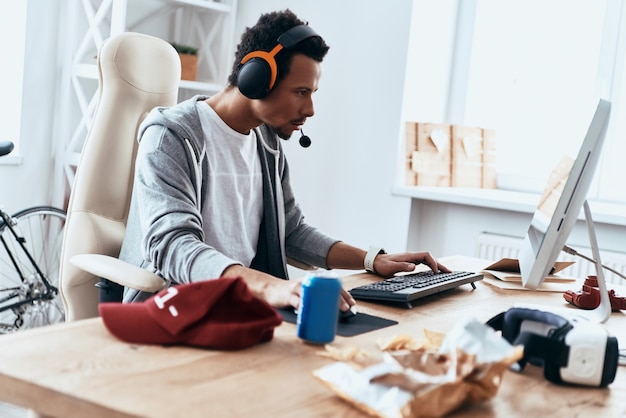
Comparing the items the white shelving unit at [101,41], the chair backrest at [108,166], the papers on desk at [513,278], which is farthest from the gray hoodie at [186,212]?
the white shelving unit at [101,41]

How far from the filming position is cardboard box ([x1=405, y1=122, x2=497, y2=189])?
3402 mm

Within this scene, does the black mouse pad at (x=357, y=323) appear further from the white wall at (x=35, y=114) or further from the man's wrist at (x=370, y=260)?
the white wall at (x=35, y=114)

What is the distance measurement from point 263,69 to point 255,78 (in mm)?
27

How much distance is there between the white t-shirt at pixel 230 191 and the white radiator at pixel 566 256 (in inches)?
55.2

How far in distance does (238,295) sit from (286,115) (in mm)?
819

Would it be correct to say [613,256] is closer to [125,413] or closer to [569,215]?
[569,215]

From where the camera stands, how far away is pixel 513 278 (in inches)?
82.4

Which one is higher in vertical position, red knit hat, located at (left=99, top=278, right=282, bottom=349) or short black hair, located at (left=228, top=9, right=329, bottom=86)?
short black hair, located at (left=228, top=9, right=329, bottom=86)

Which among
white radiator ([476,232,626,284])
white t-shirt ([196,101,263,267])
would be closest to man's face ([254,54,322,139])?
white t-shirt ([196,101,263,267])

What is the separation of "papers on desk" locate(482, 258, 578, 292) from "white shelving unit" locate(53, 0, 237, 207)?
1.64m

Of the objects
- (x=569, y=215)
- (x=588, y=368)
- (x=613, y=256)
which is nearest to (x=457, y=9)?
(x=613, y=256)

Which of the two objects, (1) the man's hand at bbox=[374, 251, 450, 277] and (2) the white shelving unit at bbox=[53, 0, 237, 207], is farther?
(2) the white shelving unit at bbox=[53, 0, 237, 207]

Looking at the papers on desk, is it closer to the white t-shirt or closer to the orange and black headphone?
the white t-shirt

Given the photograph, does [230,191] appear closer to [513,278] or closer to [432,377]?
[513,278]
